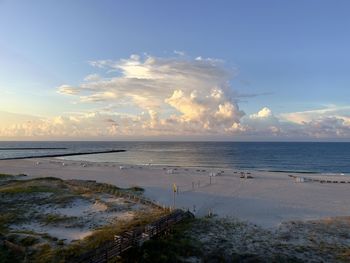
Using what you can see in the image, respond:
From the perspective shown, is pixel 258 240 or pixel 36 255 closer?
pixel 36 255

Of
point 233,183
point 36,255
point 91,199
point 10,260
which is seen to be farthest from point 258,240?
point 233,183

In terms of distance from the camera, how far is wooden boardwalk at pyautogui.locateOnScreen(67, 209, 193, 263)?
67.2 feet

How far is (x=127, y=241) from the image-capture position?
74.1 feet

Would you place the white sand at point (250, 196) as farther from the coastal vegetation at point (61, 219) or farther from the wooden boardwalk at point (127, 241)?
the wooden boardwalk at point (127, 241)

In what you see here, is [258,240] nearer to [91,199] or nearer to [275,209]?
[275,209]

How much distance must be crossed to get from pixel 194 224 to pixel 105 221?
8.39 metres

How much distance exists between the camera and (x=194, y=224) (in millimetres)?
29344

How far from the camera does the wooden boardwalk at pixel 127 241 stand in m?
20.5

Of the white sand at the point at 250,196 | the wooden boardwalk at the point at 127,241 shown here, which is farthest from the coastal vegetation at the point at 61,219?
the white sand at the point at 250,196

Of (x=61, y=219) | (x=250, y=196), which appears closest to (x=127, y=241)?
(x=61, y=219)

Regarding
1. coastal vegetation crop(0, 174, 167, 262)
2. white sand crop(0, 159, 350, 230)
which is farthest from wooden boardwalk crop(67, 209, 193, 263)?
white sand crop(0, 159, 350, 230)

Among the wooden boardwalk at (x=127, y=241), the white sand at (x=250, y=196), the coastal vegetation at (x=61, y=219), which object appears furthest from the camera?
the white sand at (x=250, y=196)

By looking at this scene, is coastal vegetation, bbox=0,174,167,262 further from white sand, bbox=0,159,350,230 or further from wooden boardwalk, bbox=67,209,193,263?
white sand, bbox=0,159,350,230

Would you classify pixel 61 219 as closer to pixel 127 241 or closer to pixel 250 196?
pixel 127 241
